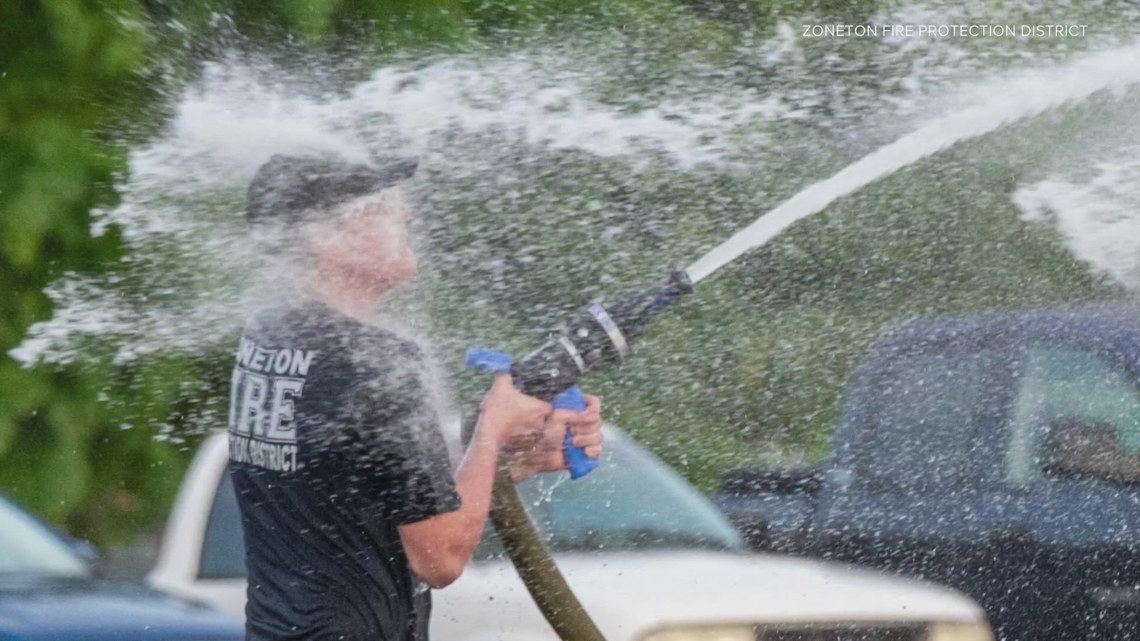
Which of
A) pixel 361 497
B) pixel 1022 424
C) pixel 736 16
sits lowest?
pixel 1022 424

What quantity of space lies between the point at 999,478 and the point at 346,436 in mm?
2118

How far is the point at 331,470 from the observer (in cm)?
274

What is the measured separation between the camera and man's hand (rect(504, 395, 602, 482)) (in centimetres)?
290

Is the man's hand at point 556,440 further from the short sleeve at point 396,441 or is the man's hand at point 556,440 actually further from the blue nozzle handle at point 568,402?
the short sleeve at point 396,441

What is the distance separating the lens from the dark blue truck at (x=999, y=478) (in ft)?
13.4

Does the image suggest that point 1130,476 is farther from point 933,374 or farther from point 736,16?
point 736,16

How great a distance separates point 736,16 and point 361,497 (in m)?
2.50

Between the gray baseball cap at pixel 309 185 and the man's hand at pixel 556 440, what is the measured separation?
0.45 metres

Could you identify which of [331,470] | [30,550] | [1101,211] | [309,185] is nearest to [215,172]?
[30,550]

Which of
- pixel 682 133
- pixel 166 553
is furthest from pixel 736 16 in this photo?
pixel 166 553

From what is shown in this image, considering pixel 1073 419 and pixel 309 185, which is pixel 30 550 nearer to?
pixel 309 185

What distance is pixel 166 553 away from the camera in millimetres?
3805

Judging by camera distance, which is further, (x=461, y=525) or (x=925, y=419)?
(x=925, y=419)

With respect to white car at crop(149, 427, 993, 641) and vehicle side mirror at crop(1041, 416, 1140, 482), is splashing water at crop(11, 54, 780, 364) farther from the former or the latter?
vehicle side mirror at crop(1041, 416, 1140, 482)
